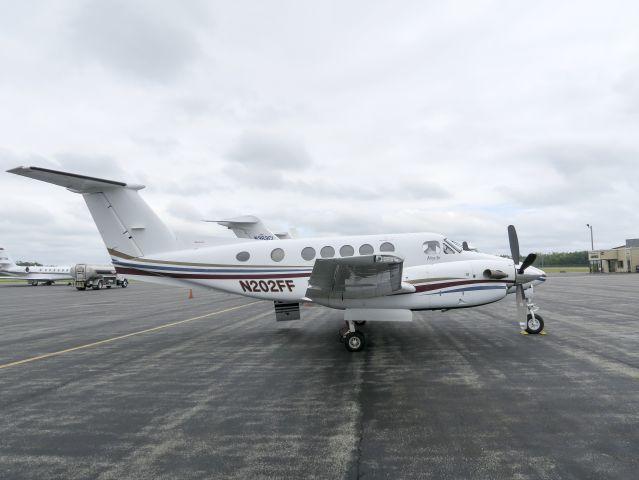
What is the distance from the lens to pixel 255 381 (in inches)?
285

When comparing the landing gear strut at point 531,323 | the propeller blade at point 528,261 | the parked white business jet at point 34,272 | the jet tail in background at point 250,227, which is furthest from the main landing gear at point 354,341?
the parked white business jet at point 34,272

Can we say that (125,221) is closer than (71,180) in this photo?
No

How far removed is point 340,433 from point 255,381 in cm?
283

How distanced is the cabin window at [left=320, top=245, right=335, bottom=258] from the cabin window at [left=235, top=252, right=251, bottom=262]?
2.19 m

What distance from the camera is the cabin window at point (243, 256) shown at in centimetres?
1211

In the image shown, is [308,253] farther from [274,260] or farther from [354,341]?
[354,341]

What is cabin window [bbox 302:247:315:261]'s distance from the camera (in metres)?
12.0

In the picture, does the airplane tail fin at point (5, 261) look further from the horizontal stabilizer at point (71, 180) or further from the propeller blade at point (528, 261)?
the propeller blade at point (528, 261)

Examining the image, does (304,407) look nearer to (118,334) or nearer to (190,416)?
(190,416)

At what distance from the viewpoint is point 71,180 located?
11.2m

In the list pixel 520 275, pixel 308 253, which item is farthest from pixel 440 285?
pixel 308 253

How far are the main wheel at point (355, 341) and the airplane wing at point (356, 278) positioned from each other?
3.18ft

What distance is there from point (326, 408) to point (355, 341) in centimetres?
401

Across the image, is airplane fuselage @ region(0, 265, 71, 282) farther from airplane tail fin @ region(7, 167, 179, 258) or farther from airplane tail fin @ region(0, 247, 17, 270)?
airplane tail fin @ region(7, 167, 179, 258)
